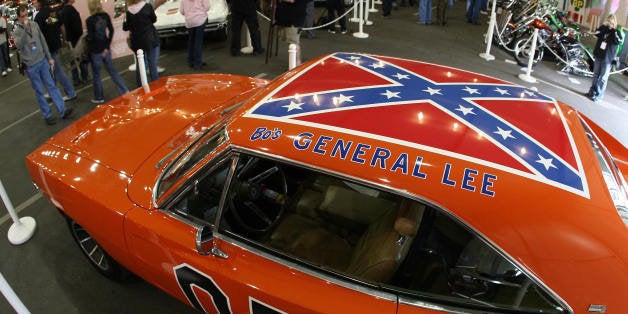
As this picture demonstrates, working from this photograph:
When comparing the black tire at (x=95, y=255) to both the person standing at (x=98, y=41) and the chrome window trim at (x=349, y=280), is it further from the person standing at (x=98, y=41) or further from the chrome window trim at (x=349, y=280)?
the person standing at (x=98, y=41)

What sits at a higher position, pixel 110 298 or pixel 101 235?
pixel 101 235

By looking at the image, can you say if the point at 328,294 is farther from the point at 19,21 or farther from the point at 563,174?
the point at 19,21

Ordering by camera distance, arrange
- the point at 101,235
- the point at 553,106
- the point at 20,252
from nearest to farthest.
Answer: the point at 553,106 → the point at 101,235 → the point at 20,252

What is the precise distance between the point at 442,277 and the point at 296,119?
39.9 inches

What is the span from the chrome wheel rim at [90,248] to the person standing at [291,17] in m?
4.23

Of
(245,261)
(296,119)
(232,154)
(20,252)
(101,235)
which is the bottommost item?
(20,252)

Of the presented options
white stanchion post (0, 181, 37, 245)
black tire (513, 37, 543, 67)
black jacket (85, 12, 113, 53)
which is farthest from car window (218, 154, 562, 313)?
black tire (513, 37, 543, 67)

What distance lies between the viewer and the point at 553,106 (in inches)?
92.5

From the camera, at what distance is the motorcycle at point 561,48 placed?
24.0 ft

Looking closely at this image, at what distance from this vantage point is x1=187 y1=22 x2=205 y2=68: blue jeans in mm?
7152

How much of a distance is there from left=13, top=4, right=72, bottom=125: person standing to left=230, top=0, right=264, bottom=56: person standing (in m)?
2.99

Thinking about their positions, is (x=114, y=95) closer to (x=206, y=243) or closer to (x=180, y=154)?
(x=180, y=154)

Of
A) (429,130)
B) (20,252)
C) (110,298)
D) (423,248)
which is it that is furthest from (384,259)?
(20,252)

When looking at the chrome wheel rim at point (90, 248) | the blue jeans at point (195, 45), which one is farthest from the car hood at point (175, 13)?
the chrome wheel rim at point (90, 248)
